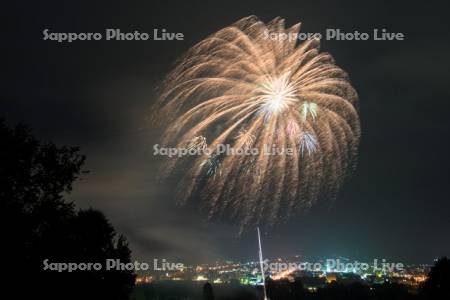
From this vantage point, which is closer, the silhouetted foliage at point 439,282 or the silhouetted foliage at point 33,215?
the silhouetted foliage at point 33,215

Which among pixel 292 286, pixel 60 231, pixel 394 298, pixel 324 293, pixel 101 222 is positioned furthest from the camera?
pixel 292 286

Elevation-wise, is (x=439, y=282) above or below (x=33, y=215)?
below

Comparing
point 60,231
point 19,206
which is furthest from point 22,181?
point 60,231

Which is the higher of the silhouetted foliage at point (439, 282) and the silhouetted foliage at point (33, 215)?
the silhouetted foliage at point (33, 215)

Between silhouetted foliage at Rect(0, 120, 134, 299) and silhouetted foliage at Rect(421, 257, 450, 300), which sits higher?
silhouetted foliage at Rect(0, 120, 134, 299)

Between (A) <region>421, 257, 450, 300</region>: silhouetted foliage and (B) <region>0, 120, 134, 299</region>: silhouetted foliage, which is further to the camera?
(A) <region>421, 257, 450, 300</region>: silhouetted foliage

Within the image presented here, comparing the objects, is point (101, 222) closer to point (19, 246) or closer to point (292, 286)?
point (19, 246)

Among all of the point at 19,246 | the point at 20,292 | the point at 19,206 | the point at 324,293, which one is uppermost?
the point at 19,206

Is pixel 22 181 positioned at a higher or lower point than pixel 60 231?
higher

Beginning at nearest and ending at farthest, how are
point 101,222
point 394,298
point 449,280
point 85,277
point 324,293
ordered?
point 85,277, point 101,222, point 449,280, point 394,298, point 324,293

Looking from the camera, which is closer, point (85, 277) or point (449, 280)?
point (85, 277)

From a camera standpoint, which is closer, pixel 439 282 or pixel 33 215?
pixel 33 215
